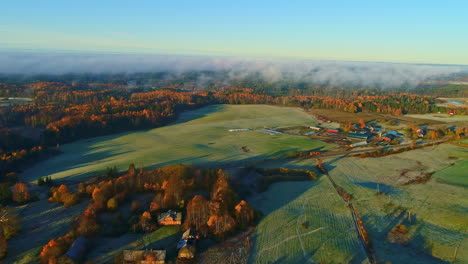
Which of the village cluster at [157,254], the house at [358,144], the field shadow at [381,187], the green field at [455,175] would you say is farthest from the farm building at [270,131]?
the village cluster at [157,254]

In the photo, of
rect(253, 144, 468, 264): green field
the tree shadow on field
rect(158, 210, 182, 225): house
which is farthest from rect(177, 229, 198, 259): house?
the tree shadow on field

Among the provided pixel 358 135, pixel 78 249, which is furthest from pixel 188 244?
pixel 358 135

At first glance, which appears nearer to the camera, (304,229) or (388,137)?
(304,229)

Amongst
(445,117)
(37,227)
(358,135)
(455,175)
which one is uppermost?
(445,117)

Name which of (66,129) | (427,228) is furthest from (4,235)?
(66,129)

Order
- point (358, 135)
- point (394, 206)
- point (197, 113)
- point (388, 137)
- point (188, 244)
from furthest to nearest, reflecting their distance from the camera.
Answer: point (197, 113)
point (358, 135)
point (388, 137)
point (394, 206)
point (188, 244)

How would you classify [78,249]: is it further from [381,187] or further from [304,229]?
[381,187]

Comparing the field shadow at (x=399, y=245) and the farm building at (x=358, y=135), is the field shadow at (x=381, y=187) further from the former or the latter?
the farm building at (x=358, y=135)

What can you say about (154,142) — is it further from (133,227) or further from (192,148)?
(133,227)
